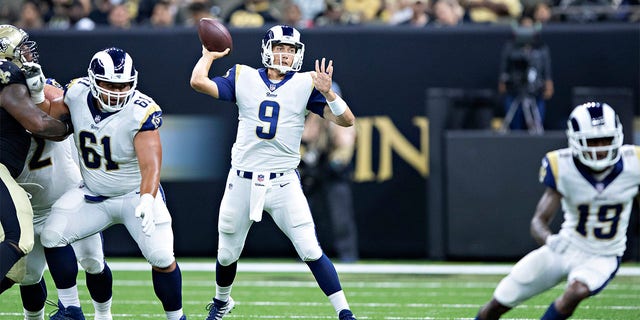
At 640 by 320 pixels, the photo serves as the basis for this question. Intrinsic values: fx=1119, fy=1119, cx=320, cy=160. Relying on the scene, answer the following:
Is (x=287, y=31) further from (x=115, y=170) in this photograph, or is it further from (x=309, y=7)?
(x=309, y=7)

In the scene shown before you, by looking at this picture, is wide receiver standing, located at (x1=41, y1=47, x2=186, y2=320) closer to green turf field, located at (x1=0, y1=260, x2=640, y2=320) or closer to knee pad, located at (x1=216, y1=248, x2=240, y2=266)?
knee pad, located at (x1=216, y1=248, x2=240, y2=266)

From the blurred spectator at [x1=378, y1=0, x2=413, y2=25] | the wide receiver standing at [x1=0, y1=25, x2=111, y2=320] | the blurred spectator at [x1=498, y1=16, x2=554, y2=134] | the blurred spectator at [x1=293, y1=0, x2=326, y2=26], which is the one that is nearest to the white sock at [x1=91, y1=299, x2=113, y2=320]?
the wide receiver standing at [x1=0, y1=25, x2=111, y2=320]

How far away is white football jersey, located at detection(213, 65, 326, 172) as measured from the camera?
6.36 m

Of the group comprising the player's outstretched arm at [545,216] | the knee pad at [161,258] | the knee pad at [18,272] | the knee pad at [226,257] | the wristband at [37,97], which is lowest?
the knee pad at [226,257]

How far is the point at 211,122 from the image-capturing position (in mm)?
11383

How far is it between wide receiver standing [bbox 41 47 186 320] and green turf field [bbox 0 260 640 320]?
1.35 m

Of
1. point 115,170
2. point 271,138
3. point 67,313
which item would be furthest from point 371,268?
point 115,170

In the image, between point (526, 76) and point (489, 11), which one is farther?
point (489, 11)

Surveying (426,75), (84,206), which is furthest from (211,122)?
(84,206)

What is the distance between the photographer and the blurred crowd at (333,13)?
1138cm

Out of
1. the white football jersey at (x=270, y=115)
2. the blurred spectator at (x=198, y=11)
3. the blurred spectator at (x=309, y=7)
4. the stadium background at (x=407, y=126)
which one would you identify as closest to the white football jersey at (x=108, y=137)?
the white football jersey at (x=270, y=115)

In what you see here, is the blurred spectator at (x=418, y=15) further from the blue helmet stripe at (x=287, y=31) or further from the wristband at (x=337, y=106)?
the wristband at (x=337, y=106)

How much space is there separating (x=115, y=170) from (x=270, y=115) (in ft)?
3.10

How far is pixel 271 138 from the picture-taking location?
6.34 m
